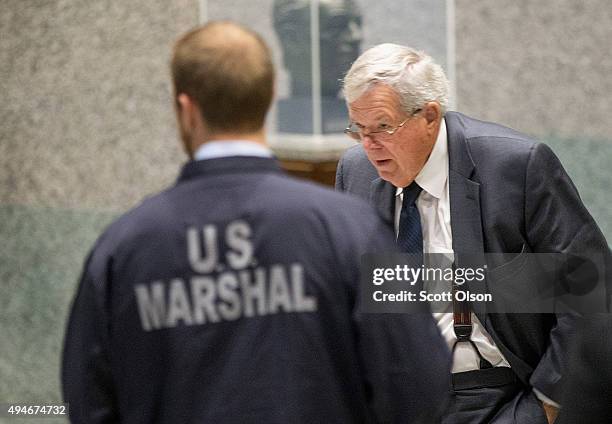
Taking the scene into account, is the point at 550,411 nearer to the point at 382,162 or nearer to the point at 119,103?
the point at 382,162

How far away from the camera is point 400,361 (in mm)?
1501

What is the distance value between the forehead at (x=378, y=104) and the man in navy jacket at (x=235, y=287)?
688 mm

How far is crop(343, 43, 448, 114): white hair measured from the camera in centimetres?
216

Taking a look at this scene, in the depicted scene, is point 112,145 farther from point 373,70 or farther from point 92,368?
point 92,368

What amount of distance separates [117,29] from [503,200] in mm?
1921

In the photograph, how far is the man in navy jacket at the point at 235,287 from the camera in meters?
1.46

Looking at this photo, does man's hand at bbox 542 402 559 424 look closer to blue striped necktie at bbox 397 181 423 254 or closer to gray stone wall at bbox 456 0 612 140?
blue striped necktie at bbox 397 181 423 254

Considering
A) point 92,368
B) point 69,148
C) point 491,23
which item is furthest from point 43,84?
point 92,368

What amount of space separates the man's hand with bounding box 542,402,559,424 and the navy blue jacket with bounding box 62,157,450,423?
2.28 ft

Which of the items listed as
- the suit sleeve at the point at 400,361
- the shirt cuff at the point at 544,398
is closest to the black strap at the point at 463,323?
the shirt cuff at the point at 544,398

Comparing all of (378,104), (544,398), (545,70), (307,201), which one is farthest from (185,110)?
(545,70)

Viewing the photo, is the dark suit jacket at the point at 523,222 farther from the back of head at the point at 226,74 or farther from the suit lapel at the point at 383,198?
the back of head at the point at 226,74

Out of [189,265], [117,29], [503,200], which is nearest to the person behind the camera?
[189,265]

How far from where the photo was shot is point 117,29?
12.0ft
